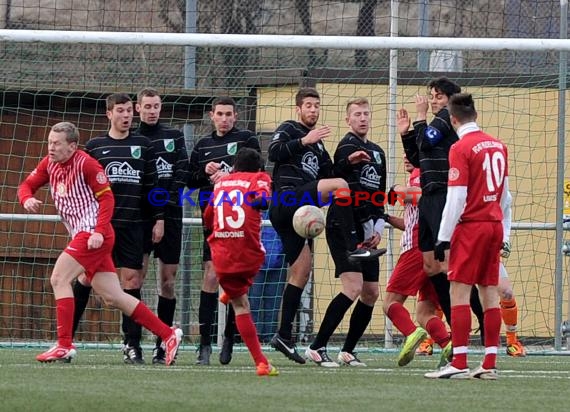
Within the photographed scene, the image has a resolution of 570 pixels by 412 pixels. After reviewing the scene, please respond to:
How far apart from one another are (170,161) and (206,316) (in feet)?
4.09

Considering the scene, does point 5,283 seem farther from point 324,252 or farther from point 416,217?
point 416,217

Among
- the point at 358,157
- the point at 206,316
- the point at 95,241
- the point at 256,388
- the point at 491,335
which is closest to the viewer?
the point at 256,388

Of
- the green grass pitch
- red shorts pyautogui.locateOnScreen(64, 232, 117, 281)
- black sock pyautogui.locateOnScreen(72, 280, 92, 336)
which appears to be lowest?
the green grass pitch

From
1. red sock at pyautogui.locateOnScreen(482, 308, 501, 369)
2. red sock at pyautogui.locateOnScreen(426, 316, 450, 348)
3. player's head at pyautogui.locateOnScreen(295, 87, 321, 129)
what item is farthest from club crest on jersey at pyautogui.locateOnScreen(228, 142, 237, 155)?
red sock at pyautogui.locateOnScreen(482, 308, 501, 369)

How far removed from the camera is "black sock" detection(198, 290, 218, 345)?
33.3ft

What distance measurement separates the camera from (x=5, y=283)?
1375 cm

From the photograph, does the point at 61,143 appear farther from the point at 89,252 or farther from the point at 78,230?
the point at 89,252

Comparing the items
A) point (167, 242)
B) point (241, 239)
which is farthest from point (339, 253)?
point (241, 239)

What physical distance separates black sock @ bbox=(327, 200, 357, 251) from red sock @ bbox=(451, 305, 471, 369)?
5.11ft

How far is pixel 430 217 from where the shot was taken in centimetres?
977

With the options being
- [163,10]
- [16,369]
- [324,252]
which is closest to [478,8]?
[163,10]

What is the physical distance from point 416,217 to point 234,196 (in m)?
2.55

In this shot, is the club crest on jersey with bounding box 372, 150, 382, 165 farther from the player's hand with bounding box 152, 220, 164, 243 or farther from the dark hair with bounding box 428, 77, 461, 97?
the player's hand with bounding box 152, 220, 164, 243

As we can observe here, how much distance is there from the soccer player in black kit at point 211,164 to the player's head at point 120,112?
683 millimetres
